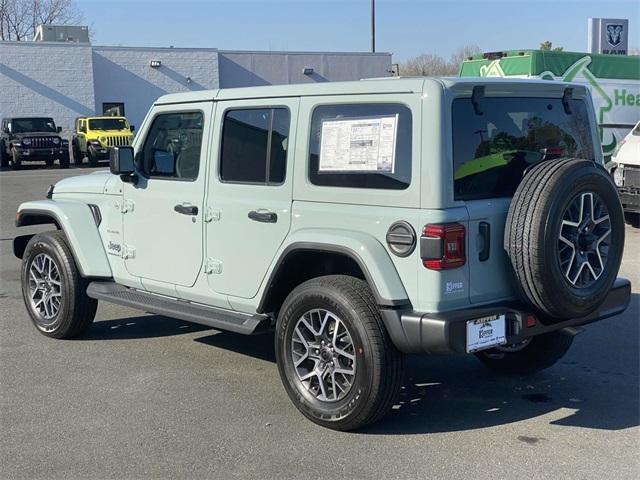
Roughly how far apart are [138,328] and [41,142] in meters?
23.3

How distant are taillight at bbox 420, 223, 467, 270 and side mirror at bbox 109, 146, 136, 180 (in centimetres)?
266

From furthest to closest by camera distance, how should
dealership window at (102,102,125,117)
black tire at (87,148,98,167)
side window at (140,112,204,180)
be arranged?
dealership window at (102,102,125,117) → black tire at (87,148,98,167) → side window at (140,112,204,180)

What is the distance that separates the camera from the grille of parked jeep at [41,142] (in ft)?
92.2

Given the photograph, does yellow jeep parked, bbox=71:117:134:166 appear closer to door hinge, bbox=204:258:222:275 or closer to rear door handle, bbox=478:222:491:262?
door hinge, bbox=204:258:222:275

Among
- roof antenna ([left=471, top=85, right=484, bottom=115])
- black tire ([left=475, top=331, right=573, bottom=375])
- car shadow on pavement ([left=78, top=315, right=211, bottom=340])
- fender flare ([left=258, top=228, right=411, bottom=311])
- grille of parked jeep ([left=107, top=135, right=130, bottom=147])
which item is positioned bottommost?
car shadow on pavement ([left=78, top=315, right=211, bottom=340])

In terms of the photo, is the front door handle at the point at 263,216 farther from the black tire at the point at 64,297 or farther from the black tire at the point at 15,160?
the black tire at the point at 15,160

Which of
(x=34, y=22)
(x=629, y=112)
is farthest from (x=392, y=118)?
(x=34, y=22)

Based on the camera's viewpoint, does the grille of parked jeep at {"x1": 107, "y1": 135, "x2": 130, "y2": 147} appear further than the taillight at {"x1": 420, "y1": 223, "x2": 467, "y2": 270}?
Yes

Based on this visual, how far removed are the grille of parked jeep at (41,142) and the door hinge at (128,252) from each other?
78.2ft

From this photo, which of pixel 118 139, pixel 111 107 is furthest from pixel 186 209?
pixel 111 107

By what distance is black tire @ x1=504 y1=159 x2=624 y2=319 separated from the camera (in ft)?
13.6

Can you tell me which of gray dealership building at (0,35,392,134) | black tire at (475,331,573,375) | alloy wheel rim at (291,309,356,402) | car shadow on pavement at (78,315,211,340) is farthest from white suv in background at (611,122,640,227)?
gray dealership building at (0,35,392,134)

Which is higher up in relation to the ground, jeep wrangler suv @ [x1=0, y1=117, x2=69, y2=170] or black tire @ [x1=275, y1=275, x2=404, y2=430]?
jeep wrangler suv @ [x1=0, y1=117, x2=69, y2=170]

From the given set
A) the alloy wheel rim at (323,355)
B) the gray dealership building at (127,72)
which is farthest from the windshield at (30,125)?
the alloy wheel rim at (323,355)
